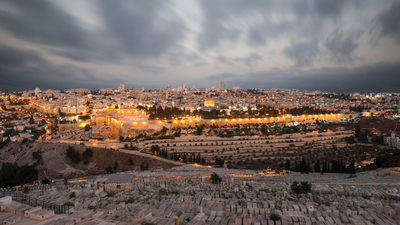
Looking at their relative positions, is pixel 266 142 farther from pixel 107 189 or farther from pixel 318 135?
pixel 107 189

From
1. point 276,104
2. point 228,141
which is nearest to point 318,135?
point 228,141

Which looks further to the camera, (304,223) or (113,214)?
(113,214)

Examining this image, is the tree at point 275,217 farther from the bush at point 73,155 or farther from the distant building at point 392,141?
the distant building at point 392,141

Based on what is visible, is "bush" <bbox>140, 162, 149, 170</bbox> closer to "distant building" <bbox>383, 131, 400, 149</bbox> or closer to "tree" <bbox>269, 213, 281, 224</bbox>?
"tree" <bbox>269, 213, 281, 224</bbox>

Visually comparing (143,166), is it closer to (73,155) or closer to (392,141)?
(73,155)

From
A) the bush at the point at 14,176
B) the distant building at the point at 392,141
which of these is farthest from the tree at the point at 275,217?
the distant building at the point at 392,141

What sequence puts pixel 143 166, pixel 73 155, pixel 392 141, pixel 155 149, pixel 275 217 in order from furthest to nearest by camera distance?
pixel 392 141, pixel 155 149, pixel 73 155, pixel 143 166, pixel 275 217

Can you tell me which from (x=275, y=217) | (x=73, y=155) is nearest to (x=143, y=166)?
(x=73, y=155)

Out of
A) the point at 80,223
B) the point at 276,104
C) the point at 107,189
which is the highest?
the point at 276,104
